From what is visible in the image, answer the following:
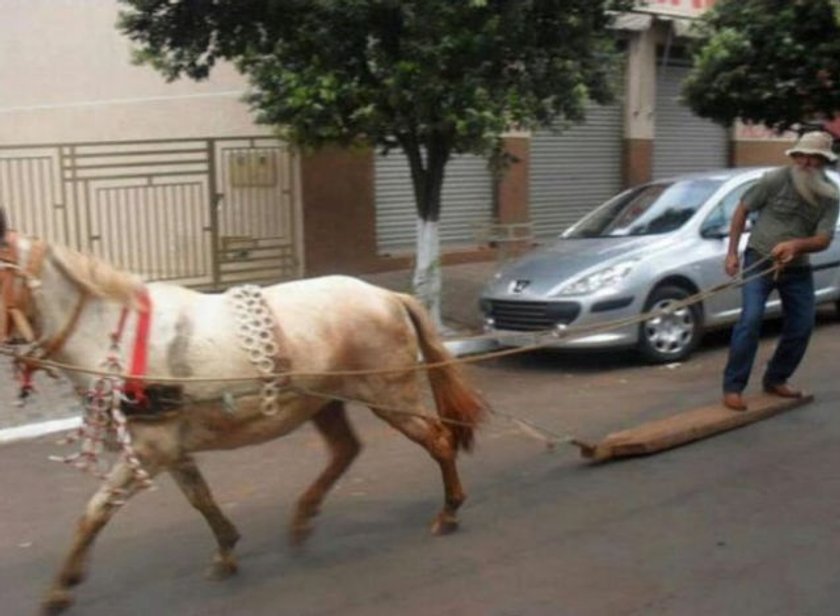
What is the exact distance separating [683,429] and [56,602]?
375cm

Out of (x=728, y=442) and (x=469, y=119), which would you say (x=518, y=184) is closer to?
(x=469, y=119)

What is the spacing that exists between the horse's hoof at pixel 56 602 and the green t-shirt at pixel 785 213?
4741 millimetres

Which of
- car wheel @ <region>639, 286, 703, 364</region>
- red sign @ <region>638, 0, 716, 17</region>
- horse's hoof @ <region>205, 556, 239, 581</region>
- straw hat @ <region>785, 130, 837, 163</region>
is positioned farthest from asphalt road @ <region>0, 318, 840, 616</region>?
red sign @ <region>638, 0, 716, 17</region>

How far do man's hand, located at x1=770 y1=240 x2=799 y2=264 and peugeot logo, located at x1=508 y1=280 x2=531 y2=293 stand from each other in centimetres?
297

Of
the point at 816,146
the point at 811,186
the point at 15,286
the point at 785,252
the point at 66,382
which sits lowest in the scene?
the point at 66,382

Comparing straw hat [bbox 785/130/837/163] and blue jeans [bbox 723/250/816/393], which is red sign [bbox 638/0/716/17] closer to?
straw hat [bbox 785/130/837/163]

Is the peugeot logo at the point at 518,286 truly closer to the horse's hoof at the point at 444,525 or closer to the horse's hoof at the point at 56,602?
the horse's hoof at the point at 444,525

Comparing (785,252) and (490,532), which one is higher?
(785,252)

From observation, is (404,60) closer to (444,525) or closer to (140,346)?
(444,525)

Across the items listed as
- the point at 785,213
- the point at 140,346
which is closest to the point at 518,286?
the point at 785,213

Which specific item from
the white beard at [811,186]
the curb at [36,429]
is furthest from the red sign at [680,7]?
the curb at [36,429]

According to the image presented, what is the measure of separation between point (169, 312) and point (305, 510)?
134 centimetres

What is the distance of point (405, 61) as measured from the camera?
9.34 meters

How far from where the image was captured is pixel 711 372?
9.06 meters
